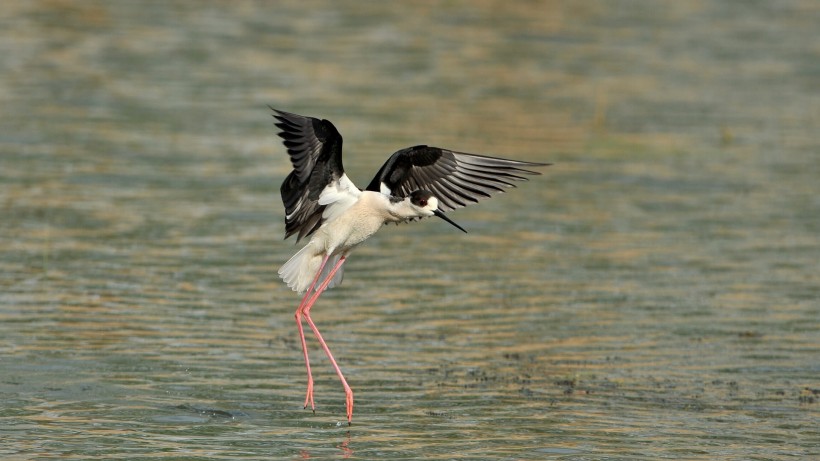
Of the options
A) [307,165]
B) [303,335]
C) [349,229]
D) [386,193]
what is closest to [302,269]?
[303,335]

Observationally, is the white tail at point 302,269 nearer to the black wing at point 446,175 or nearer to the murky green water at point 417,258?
the murky green water at point 417,258

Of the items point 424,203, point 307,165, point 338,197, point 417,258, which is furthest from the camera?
point 417,258

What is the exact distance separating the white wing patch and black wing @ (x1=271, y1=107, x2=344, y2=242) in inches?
1.4

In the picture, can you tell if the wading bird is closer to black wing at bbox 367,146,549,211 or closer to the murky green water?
black wing at bbox 367,146,549,211

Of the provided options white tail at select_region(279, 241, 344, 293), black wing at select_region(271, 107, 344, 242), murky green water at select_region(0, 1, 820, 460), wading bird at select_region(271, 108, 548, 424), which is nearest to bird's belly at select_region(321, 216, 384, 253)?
wading bird at select_region(271, 108, 548, 424)

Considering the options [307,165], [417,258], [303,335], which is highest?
[307,165]

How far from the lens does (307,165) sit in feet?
28.4

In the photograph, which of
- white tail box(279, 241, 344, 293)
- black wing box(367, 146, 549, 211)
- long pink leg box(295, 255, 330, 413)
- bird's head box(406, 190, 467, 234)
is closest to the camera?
long pink leg box(295, 255, 330, 413)

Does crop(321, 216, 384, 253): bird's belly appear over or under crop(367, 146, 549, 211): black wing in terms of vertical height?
under

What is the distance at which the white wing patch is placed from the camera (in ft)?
29.4

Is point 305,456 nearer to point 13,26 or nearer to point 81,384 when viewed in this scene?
point 81,384

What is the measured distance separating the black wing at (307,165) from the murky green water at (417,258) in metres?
1.00

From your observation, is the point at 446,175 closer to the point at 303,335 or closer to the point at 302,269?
the point at 302,269

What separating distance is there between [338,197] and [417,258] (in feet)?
11.5
